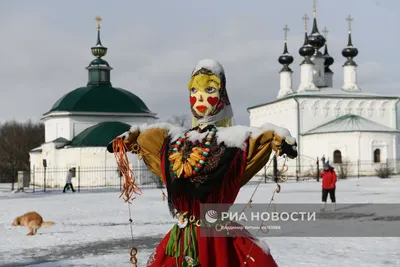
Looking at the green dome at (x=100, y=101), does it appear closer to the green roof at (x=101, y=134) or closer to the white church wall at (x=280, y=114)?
the green roof at (x=101, y=134)

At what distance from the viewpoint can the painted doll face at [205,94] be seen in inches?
151

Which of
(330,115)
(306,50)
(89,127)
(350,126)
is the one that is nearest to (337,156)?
(350,126)

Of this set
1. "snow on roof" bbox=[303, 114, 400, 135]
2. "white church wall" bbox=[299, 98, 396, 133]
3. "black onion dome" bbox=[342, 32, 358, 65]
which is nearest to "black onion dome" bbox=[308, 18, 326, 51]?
"black onion dome" bbox=[342, 32, 358, 65]

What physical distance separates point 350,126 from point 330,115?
429 centimetres

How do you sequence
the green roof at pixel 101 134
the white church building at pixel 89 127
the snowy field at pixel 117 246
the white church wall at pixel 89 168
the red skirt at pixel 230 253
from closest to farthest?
the red skirt at pixel 230 253 → the snowy field at pixel 117 246 → the white church wall at pixel 89 168 → the white church building at pixel 89 127 → the green roof at pixel 101 134

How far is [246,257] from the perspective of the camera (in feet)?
11.4

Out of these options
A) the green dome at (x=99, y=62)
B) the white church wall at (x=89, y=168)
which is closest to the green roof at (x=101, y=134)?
the white church wall at (x=89, y=168)

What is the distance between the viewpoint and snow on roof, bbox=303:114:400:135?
46.0 m

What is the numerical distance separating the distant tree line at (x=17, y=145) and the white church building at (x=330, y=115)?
26549mm

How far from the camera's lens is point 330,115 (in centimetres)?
5056

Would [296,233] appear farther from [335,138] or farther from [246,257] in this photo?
[335,138]

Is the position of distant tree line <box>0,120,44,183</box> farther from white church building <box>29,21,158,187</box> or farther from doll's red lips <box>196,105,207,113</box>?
doll's red lips <box>196,105,207,113</box>

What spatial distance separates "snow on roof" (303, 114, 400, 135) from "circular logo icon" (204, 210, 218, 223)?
4364 centimetres

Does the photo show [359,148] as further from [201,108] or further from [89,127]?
[201,108]
